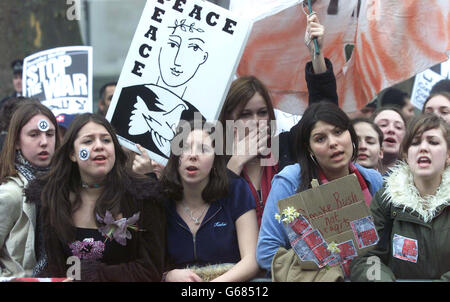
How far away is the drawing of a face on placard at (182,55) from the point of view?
5.13 metres

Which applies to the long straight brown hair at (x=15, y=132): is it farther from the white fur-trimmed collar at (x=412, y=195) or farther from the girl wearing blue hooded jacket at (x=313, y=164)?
the white fur-trimmed collar at (x=412, y=195)

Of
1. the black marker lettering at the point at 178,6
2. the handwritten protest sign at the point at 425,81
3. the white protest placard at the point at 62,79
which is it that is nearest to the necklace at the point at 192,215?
the black marker lettering at the point at 178,6

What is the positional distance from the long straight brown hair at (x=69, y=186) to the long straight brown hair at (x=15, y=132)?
0.34 metres

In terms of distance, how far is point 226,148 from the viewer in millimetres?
5055

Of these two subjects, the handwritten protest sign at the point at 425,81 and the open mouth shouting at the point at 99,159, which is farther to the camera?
the handwritten protest sign at the point at 425,81

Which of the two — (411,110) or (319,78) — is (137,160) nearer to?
(319,78)

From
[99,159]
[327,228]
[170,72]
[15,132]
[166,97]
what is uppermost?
[170,72]

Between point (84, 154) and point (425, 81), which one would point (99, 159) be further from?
point (425, 81)

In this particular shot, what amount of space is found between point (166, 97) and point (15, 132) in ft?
3.18

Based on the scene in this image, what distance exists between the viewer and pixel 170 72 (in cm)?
516

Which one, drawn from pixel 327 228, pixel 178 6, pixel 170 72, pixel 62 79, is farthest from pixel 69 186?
pixel 62 79

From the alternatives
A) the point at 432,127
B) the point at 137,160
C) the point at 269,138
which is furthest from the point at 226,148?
the point at 432,127

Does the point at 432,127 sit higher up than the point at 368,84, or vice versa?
the point at 368,84

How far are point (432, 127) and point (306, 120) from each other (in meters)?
0.69
